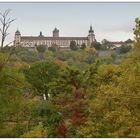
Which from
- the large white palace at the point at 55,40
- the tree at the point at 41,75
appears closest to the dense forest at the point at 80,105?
the tree at the point at 41,75

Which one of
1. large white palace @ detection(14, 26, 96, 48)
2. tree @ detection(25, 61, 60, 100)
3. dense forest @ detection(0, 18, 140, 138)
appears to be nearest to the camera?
dense forest @ detection(0, 18, 140, 138)

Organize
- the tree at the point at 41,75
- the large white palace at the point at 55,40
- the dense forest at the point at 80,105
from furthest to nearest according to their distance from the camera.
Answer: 1. the large white palace at the point at 55,40
2. the tree at the point at 41,75
3. the dense forest at the point at 80,105

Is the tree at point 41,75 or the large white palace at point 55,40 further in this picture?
the large white palace at point 55,40

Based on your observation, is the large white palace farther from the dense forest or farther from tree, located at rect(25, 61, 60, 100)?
the dense forest

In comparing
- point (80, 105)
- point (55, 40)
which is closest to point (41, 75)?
point (80, 105)

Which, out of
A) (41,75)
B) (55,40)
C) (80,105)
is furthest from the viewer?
(55,40)

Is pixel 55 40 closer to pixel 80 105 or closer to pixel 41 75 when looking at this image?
pixel 41 75

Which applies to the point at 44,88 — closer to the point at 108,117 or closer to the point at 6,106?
the point at 6,106

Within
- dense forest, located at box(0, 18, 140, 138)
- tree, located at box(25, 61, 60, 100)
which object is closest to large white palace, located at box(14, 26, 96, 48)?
tree, located at box(25, 61, 60, 100)

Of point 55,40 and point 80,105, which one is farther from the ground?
point 55,40

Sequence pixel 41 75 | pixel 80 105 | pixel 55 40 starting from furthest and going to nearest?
pixel 55 40
pixel 41 75
pixel 80 105

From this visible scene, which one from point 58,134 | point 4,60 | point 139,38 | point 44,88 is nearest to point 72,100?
point 58,134

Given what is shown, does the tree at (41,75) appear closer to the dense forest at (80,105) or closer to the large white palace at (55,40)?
the dense forest at (80,105)

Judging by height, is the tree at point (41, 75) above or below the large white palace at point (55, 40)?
below
